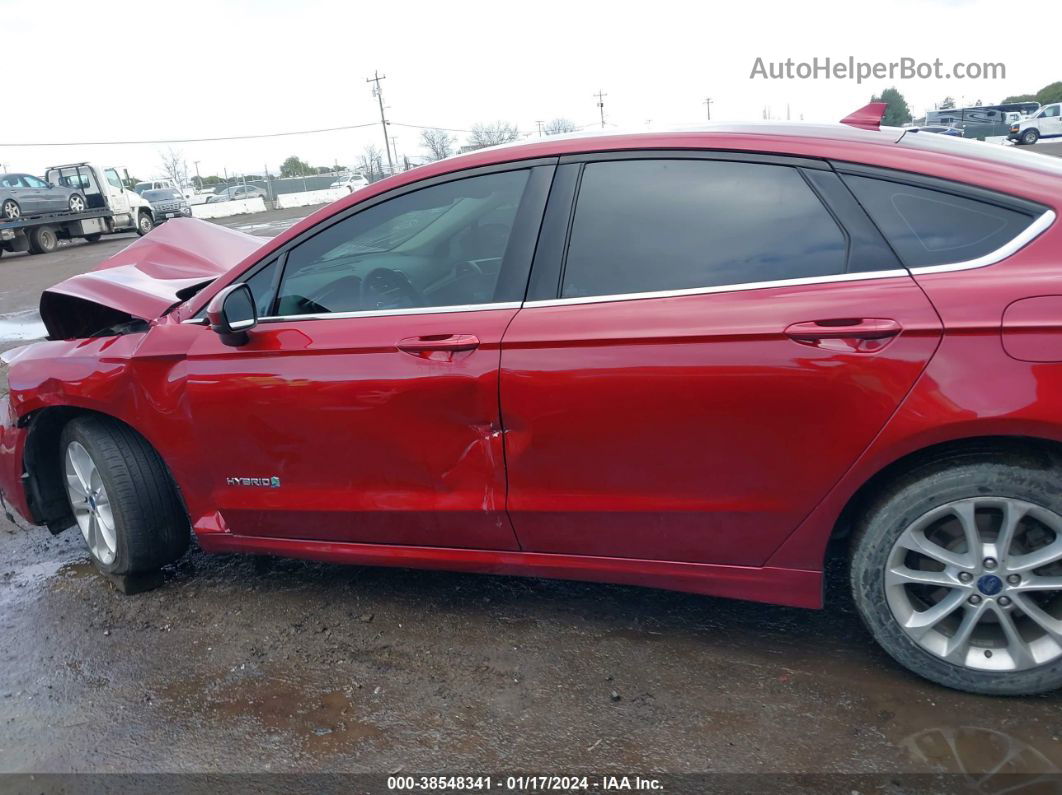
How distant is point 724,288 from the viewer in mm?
2355

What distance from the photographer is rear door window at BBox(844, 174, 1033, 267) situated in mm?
2182

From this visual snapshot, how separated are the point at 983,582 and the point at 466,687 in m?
1.57

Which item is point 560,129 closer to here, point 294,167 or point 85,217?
point 85,217

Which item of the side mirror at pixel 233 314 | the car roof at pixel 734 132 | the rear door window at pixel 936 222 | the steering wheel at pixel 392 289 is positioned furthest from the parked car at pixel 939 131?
the side mirror at pixel 233 314

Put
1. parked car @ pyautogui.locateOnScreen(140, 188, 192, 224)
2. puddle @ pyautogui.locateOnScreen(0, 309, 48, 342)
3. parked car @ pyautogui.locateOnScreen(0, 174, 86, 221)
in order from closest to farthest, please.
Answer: puddle @ pyautogui.locateOnScreen(0, 309, 48, 342) → parked car @ pyautogui.locateOnScreen(0, 174, 86, 221) → parked car @ pyautogui.locateOnScreen(140, 188, 192, 224)

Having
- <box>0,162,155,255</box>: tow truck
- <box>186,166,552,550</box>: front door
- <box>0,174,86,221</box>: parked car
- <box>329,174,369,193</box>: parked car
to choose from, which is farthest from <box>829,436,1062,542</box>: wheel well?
<box>329,174,369,193</box>: parked car

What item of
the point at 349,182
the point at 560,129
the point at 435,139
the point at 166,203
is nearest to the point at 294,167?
the point at 435,139

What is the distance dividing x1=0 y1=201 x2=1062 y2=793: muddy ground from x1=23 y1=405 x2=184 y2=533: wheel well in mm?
350

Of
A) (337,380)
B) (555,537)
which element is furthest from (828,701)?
(337,380)

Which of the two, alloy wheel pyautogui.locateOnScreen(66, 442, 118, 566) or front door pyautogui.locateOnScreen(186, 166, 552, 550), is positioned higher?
front door pyautogui.locateOnScreen(186, 166, 552, 550)

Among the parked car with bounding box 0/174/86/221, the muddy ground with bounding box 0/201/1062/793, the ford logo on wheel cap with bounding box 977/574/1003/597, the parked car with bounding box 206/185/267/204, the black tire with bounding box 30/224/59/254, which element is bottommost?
the muddy ground with bounding box 0/201/1062/793

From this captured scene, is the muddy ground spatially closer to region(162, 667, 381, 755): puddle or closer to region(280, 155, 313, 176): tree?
region(162, 667, 381, 755): puddle

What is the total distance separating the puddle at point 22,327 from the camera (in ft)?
31.1

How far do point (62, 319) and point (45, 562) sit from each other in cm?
120
